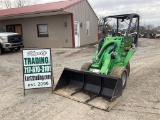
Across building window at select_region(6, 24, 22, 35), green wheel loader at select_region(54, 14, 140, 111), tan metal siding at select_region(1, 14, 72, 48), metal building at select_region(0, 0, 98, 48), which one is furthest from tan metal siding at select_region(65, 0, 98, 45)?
green wheel loader at select_region(54, 14, 140, 111)

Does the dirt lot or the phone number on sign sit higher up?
the phone number on sign

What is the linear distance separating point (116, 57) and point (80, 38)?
1219 centimetres

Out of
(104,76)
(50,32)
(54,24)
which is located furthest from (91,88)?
(50,32)

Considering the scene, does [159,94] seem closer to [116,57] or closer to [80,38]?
[116,57]

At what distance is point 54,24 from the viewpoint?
1675cm

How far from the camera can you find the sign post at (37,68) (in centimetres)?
579

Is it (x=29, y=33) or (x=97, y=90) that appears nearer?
(x=97, y=90)

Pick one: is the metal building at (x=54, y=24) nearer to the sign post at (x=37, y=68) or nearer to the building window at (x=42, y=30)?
the building window at (x=42, y=30)

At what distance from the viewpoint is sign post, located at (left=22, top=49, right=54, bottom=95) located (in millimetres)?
5789

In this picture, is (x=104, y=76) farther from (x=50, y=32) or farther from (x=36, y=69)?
(x=50, y=32)

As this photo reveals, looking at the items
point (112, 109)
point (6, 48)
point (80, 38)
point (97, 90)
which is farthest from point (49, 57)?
point (80, 38)

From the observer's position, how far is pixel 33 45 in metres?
18.0

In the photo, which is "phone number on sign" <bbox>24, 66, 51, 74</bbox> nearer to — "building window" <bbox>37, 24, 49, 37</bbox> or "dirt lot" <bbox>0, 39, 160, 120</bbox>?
"dirt lot" <bbox>0, 39, 160, 120</bbox>

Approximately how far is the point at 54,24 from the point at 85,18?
3.32 meters
